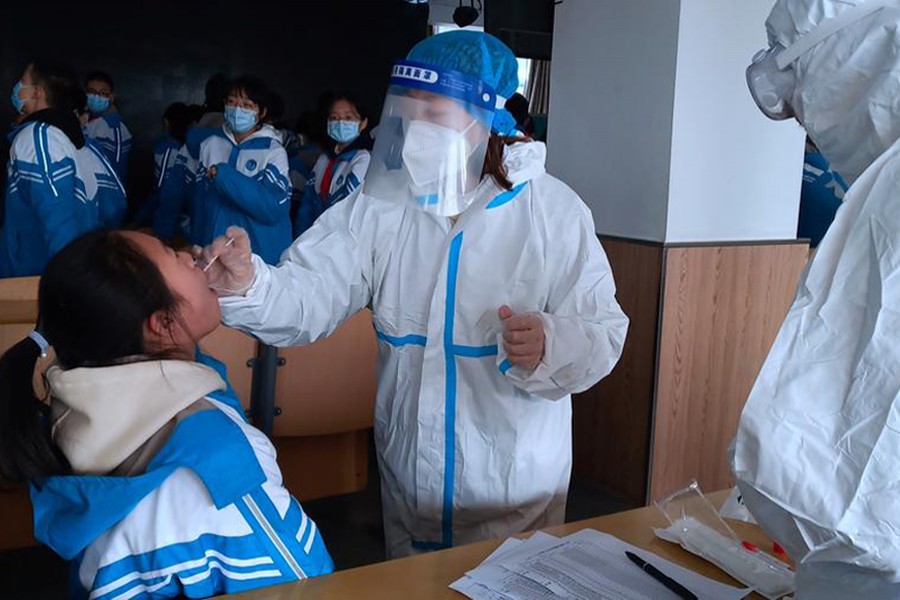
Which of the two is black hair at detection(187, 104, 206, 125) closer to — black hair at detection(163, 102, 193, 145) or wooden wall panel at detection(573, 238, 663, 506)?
black hair at detection(163, 102, 193, 145)

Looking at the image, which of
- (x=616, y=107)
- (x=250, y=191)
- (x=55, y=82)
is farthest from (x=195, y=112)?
(x=616, y=107)

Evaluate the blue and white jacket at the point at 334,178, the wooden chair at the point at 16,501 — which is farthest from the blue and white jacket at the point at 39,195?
the blue and white jacket at the point at 334,178

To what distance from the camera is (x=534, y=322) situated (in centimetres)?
133

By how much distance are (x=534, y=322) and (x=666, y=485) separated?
182 centimetres

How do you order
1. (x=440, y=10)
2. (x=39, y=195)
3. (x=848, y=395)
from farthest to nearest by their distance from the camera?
(x=440, y=10), (x=39, y=195), (x=848, y=395)

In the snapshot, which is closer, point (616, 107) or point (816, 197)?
point (616, 107)

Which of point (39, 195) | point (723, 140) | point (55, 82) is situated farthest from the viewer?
point (55, 82)

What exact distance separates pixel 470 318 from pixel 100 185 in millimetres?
3070

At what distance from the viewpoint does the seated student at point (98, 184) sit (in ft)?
11.1

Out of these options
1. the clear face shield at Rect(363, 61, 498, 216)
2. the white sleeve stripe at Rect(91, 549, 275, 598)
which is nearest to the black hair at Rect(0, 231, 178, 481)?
the white sleeve stripe at Rect(91, 549, 275, 598)

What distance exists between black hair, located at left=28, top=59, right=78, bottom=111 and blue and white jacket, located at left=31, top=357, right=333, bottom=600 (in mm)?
2571

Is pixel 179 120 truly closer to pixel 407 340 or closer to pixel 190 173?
pixel 190 173

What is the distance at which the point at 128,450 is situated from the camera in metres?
1.00

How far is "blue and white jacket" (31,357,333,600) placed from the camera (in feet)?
3.19
